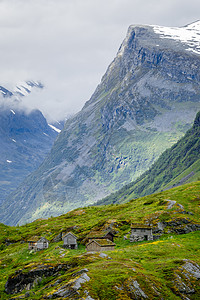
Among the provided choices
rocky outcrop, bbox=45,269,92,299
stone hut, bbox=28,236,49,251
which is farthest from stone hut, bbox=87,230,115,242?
rocky outcrop, bbox=45,269,92,299

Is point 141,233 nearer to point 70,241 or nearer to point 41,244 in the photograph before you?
point 70,241

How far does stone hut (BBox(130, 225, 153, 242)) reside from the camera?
82250 mm

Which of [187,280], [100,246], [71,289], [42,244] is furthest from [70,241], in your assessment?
[71,289]

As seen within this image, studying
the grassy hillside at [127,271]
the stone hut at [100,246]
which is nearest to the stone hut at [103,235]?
the grassy hillside at [127,271]

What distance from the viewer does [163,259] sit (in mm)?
54219

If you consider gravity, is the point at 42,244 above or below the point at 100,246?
below

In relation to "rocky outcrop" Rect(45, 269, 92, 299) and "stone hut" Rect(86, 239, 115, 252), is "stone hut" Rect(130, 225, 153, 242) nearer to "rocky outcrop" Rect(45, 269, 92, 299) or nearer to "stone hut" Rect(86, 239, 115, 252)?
"stone hut" Rect(86, 239, 115, 252)

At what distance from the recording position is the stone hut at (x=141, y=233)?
8225cm

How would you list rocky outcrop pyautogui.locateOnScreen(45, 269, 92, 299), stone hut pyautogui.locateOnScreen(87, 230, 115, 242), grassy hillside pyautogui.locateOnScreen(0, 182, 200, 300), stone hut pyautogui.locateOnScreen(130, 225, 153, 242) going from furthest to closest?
stone hut pyautogui.locateOnScreen(87, 230, 115, 242)
stone hut pyautogui.locateOnScreen(130, 225, 153, 242)
grassy hillside pyautogui.locateOnScreen(0, 182, 200, 300)
rocky outcrop pyautogui.locateOnScreen(45, 269, 92, 299)

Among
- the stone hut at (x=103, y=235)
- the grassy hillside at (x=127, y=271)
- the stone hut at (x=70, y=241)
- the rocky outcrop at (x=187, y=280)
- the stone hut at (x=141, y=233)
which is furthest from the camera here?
the stone hut at (x=70, y=241)

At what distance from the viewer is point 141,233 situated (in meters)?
82.8

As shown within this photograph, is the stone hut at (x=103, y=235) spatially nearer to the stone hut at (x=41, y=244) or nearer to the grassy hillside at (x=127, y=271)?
the grassy hillside at (x=127, y=271)

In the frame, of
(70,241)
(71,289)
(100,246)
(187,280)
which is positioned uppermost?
(71,289)

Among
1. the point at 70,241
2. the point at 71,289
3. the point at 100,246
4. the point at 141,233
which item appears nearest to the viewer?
the point at 71,289
